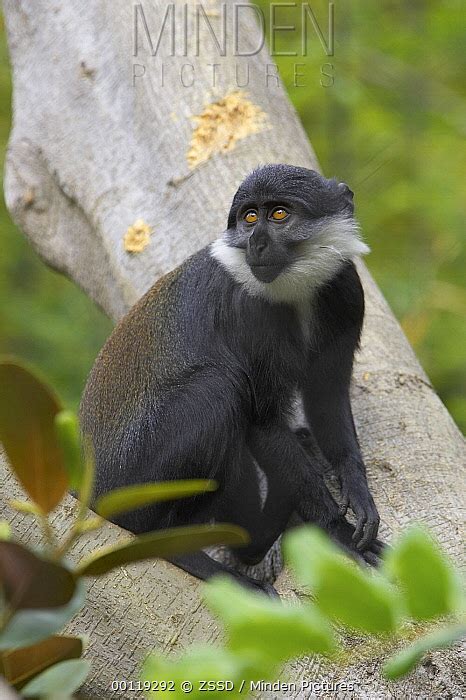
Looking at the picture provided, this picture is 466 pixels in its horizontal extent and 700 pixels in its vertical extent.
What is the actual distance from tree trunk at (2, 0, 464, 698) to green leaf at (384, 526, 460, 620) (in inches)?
90.5

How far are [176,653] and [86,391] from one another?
5.42ft

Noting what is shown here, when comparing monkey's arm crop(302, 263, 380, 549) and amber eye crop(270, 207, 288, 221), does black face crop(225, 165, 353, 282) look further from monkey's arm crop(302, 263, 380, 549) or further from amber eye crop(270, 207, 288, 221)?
monkey's arm crop(302, 263, 380, 549)

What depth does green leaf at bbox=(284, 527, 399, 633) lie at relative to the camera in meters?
0.65

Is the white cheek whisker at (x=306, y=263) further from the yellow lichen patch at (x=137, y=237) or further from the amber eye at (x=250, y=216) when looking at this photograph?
the yellow lichen patch at (x=137, y=237)

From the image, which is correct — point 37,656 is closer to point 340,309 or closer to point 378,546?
point 378,546

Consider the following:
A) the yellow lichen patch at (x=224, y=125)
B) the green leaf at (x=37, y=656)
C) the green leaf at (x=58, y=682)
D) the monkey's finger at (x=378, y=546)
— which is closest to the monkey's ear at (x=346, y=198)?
the yellow lichen patch at (x=224, y=125)

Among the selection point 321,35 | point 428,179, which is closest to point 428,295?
point 428,179

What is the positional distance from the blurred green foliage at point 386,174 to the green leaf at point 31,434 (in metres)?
5.29

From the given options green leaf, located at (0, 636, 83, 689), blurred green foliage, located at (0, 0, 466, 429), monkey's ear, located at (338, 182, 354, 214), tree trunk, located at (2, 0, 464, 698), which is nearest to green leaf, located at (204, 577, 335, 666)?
green leaf, located at (0, 636, 83, 689)

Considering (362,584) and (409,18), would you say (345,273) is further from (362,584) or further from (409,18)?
(409,18)

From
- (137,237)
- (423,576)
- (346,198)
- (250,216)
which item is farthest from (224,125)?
(423,576)

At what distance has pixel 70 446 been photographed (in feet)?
2.71

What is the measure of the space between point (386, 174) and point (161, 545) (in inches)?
285

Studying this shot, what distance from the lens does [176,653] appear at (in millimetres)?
2236
